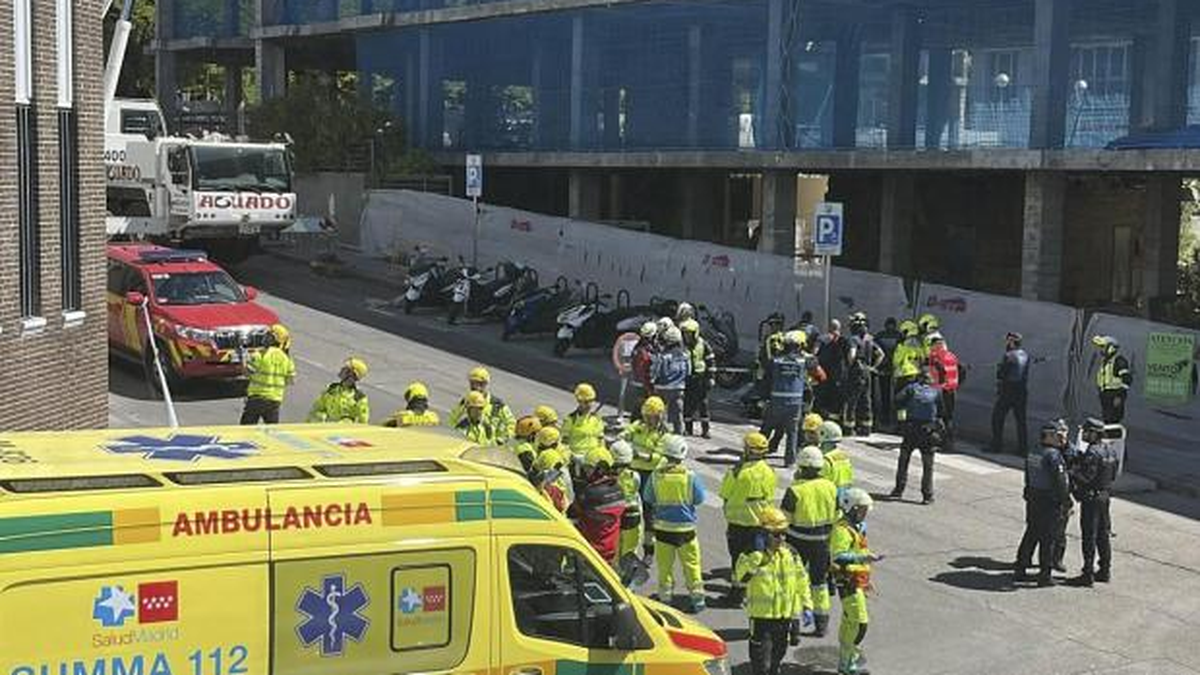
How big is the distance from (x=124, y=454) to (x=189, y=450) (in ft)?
1.09

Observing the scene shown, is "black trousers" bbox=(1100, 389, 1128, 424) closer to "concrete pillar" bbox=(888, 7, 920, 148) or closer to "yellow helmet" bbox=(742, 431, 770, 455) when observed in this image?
"yellow helmet" bbox=(742, 431, 770, 455)

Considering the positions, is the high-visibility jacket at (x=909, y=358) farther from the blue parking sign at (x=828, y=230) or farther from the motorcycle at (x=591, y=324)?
the motorcycle at (x=591, y=324)

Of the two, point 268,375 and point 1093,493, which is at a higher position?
point 268,375

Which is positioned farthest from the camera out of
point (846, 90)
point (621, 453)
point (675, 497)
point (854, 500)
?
point (846, 90)

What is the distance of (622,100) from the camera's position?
127 feet

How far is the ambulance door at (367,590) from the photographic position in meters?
6.97

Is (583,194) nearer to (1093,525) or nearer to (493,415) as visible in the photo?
(493,415)

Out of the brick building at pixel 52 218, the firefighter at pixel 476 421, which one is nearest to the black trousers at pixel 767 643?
the firefighter at pixel 476 421

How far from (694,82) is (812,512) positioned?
86.3 feet

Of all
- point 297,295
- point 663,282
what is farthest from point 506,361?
point 297,295

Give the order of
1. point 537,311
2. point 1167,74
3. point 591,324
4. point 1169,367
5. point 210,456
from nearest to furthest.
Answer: point 210,456
point 1169,367
point 591,324
point 537,311
point 1167,74

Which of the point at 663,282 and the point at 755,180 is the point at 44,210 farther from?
the point at 755,180

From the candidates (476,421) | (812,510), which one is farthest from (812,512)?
(476,421)

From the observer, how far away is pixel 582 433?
1375 cm
